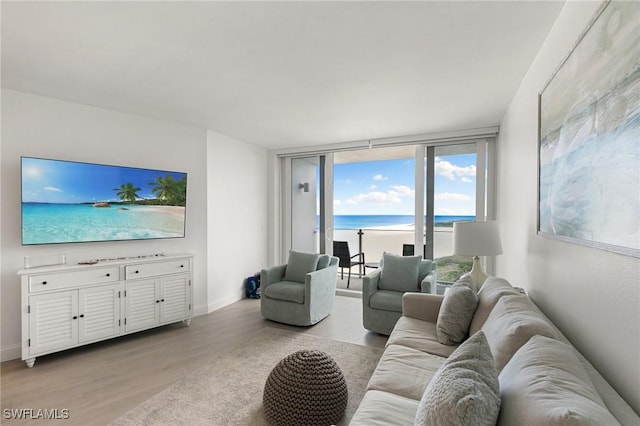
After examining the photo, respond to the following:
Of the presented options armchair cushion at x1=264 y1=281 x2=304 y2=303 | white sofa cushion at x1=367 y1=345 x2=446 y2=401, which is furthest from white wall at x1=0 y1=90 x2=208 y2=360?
white sofa cushion at x1=367 y1=345 x2=446 y2=401

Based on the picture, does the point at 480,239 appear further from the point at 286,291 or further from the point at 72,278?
the point at 72,278

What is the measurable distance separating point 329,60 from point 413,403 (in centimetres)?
224

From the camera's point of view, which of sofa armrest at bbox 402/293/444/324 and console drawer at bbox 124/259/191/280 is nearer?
sofa armrest at bbox 402/293/444/324

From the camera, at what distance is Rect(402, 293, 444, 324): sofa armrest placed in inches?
100.0

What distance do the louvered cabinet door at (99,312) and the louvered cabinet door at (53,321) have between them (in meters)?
0.05

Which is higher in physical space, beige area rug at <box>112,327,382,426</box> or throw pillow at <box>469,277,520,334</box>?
throw pillow at <box>469,277,520,334</box>

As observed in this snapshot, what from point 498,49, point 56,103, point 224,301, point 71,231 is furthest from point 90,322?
point 498,49

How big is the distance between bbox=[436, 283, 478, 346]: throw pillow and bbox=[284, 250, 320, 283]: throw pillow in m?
2.05

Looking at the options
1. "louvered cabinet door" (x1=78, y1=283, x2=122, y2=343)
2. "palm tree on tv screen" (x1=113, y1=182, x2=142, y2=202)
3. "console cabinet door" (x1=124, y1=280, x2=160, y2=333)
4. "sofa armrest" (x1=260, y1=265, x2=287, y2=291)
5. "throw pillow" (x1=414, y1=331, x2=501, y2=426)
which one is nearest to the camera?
"throw pillow" (x1=414, y1=331, x2=501, y2=426)

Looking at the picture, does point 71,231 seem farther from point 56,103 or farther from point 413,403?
point 413,403

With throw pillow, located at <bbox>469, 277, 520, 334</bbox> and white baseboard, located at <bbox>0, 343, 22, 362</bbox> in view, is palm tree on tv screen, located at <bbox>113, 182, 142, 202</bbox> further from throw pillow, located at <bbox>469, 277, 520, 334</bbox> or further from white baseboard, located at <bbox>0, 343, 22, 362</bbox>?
throw pillow, located at <bbox>469, 277, 520, 334</bbox>

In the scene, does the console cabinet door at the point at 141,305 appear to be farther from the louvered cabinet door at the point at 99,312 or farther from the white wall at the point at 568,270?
the white wall at the point at 568,270

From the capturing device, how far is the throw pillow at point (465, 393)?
87cm

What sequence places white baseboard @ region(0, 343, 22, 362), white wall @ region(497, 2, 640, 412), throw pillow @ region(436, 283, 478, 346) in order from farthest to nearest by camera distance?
white baseboard @ region(0, 343, 22, 362)
throw pillow @ region(436, 283, 478, 346)
white wall @ region(497, 2, 640, 412)
